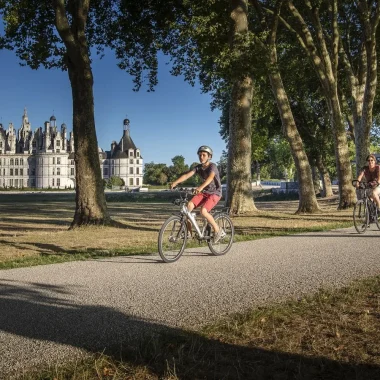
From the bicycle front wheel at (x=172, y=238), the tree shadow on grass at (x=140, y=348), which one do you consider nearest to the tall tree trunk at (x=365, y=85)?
the bicycle front wheel at (x=172, y=238)

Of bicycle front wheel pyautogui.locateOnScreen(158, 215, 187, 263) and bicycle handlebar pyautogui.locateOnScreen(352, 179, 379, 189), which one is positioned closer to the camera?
bicycle front wheel pyautogui.locateOnScreen(158, 215, 187, 263)

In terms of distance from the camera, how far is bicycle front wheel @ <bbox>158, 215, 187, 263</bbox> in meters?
7.96

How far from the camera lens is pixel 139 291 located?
5.77 m

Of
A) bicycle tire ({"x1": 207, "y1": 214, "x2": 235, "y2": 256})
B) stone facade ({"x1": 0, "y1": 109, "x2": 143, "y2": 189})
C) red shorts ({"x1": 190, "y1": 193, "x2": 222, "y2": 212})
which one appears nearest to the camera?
red shorts ({"x1": 190, "y1": 193, "x2": 222, "y2": 212})

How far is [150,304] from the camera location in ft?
16.9

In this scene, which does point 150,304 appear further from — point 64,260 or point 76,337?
point 64,260

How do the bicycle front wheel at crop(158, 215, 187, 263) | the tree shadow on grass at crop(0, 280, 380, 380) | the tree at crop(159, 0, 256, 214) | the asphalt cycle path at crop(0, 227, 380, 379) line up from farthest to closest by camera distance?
the tree at crop(159, 0, 256, 214) < the bicycle front wheel at crop(158, 215, 187, 263) < the asphalt cycle path at crop(0, 227, 380, 379) < the tree shadow on grass at crop(0, 280, 380, 380)

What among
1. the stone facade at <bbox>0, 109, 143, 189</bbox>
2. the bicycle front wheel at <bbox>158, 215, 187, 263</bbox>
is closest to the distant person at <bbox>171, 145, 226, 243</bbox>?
the bicycle front wheel at <bbox>158, 215, 187, 263</bbox>

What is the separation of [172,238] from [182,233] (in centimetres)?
→ 26

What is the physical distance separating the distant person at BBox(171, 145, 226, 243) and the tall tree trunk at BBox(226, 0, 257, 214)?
973cm

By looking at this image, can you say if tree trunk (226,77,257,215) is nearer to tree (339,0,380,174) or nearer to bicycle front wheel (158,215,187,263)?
tree (339,0,380,174)

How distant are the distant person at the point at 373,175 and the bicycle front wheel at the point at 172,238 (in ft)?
19.5

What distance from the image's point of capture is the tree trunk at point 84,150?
14.4 metres

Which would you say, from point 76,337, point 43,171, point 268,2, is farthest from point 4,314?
point 43,171
